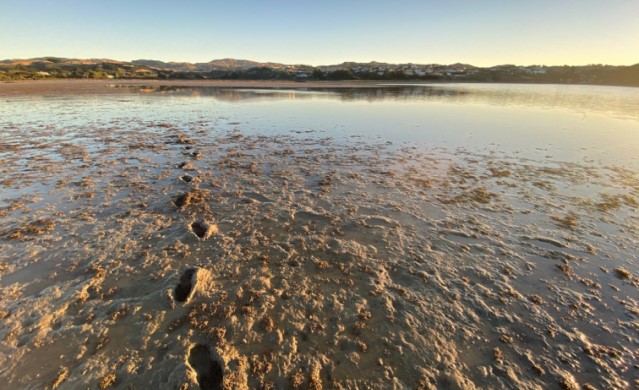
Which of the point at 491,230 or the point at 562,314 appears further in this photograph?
the point at 491,230

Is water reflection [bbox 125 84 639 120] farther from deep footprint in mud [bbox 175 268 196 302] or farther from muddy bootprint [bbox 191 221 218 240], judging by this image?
deep footprint in mud [bbox 175 268 196 302]

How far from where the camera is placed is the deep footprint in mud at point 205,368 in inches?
139

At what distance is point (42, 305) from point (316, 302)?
4.40 metres

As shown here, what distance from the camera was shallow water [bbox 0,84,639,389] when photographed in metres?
3.80

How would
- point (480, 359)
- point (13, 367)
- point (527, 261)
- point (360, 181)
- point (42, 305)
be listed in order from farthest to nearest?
point (360, 181)
point (527, 261)
point (42, 305)
point (480, 359)
point (13, 367)

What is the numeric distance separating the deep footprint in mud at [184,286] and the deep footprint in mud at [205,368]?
46.9 inches

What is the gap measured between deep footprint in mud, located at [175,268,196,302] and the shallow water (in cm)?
2

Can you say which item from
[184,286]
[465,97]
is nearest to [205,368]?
[184,286]

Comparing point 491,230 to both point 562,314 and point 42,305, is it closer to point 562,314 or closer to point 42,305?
point 562,314

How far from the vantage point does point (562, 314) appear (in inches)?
187

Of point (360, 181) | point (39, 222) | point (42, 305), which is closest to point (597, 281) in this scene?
point (360, 181)

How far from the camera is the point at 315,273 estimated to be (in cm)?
562

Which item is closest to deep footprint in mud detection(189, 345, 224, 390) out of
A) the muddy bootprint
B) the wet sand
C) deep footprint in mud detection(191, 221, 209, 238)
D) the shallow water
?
the shallow water

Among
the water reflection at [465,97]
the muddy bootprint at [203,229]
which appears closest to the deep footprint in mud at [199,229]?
the muddy bootprint at [203,229]
